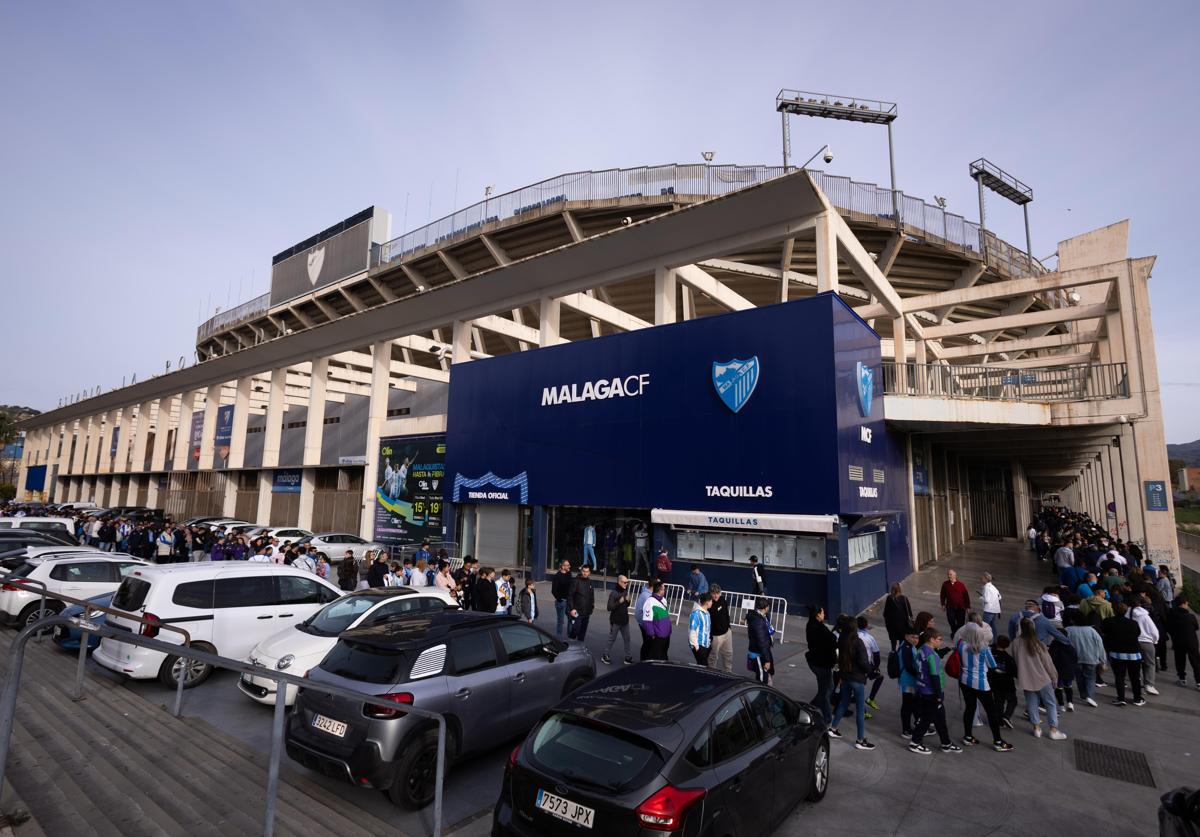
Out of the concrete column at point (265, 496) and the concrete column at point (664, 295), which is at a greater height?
the concrete column at point (664, 295)

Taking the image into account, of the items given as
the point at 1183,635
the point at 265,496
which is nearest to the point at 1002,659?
the point at 1183,635

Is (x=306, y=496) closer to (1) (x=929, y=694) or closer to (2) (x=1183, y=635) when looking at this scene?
(1) (x=929, y=694)

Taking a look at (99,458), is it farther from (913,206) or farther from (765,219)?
(913,206)

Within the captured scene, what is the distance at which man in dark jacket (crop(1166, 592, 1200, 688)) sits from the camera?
31.9 feet

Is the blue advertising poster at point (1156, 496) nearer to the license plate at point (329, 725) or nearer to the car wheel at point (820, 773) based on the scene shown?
the car wheel at point (820, 773)

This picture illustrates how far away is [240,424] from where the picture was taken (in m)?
37.6

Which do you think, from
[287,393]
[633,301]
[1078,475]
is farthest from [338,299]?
[1078,475]

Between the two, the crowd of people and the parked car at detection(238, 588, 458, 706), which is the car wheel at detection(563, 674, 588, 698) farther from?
the crowd of people

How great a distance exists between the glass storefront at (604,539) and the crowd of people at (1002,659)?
27.0ft

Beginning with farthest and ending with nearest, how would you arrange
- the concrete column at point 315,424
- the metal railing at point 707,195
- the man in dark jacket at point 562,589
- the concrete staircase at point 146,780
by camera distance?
the concrete column at point 315,424 < the metal railing at point 707,195 < the man in dark jacket at point 562,589 < the concrete staircase at point 146,780

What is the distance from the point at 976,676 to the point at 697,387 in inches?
→ 417

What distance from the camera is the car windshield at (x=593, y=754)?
4133 millimetres

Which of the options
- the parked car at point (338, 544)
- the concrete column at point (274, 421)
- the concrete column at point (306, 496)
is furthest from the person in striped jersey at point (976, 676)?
the concrete column at point (274, 421)

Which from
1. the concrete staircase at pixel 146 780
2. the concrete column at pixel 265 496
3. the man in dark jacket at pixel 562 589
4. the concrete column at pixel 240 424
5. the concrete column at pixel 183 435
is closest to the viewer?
the concrete staircase at pixel 146 780
